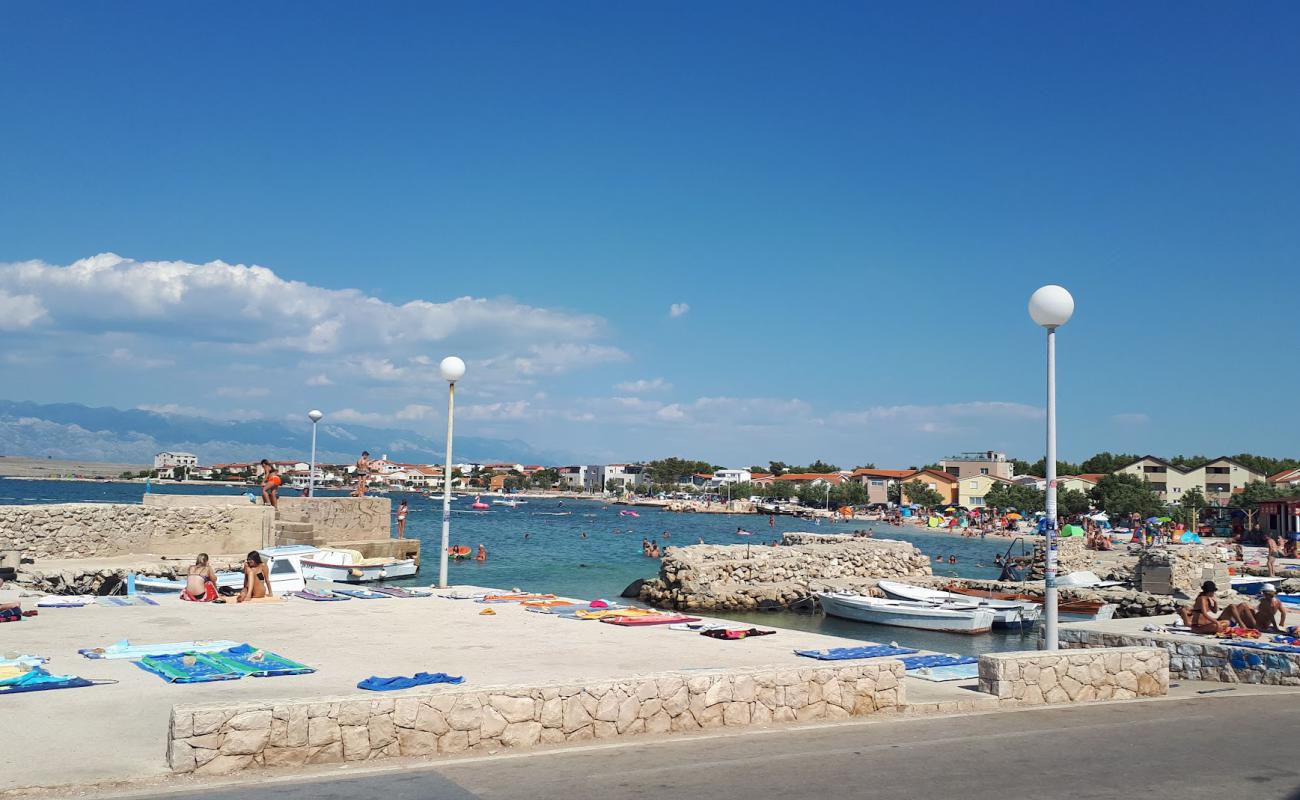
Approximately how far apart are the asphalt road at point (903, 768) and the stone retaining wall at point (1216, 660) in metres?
3.13

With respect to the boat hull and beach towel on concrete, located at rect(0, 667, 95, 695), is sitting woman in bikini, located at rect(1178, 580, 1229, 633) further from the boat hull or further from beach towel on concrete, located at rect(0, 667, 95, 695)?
the boat hull

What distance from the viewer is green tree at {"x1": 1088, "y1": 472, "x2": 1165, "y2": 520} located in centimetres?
9607

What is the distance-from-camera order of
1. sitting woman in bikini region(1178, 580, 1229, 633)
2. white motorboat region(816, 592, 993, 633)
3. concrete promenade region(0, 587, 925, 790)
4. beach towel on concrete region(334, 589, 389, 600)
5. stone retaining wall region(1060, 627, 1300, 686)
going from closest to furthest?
concrete promenade region(0, 587, 925, 790) → stone retaining wall region(1060, 627, 1300, 686) → sitting woman in bikini region(1178, 580, 1229, 633) → beach towel on concrete region(334, 589, 389, 600) → white motorboat region(816, 592, 993, 633)

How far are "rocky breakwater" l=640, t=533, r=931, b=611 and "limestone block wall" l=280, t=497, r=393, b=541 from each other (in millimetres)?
10638

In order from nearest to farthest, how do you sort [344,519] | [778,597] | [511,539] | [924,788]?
1. [924,788]
2. [778,597]
3. [344,519]
4. [511,539]

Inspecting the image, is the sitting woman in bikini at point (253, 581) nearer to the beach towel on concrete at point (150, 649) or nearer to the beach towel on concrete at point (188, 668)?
the beach towel on concrete at point (150, 649)

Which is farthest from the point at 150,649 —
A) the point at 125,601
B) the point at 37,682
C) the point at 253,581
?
the point at 125,601

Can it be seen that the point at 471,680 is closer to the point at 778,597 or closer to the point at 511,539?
the point at 778,597

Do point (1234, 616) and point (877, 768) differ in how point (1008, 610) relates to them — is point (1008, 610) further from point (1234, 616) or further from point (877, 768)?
point (877, 768)

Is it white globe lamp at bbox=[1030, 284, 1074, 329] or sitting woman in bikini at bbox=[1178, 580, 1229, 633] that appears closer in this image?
white globe lamp at bbox=[1030, 284, 1074, 329]

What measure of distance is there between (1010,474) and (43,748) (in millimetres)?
155027

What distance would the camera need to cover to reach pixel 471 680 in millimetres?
10672

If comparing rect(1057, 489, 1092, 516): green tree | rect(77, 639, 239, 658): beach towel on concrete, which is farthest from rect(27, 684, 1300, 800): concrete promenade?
rect(1057, 489, 1092, 516): green tree

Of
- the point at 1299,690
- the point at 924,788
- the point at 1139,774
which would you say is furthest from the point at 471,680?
the point at 1299,690
